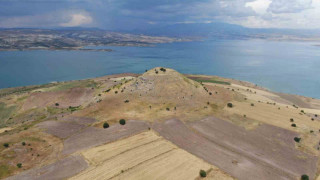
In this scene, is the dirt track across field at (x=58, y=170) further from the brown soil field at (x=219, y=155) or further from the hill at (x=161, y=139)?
the brown soil field at (x=219, y=155)

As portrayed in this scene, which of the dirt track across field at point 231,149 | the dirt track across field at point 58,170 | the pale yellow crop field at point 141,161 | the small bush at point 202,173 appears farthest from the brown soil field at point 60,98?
the small bush at point 202,173

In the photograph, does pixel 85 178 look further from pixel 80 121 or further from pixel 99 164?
pixel 80 121

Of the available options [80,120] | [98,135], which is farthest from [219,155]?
[80,120]

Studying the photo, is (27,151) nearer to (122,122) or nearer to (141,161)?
(122,122)

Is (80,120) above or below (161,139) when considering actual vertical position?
below

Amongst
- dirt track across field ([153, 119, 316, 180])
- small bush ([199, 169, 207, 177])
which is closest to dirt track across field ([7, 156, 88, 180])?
small bush ([199, 169, 207, 177])

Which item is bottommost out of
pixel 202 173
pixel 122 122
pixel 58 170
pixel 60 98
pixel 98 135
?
pixel 60 98

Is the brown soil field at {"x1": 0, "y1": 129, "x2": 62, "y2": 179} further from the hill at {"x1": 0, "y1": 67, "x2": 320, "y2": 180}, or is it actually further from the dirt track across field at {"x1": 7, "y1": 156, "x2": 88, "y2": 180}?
the dirt track across field at {"x1": 7, "y1": 156, "x2": 88, "y2": 180}
